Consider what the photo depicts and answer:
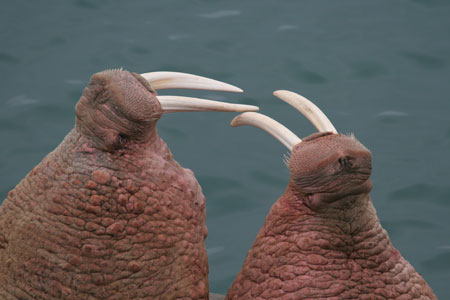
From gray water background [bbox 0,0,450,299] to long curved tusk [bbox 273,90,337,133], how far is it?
238 cm

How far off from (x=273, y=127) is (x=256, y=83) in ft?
10.8

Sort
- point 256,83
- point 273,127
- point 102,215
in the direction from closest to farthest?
point 102,215, point 273,127, point 256,83

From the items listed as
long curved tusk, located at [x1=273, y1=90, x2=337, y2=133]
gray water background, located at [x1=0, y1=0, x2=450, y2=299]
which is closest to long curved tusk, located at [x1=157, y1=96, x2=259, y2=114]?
long curved tusk, located at [x1=273, y1=90, x2=337, y2=133]

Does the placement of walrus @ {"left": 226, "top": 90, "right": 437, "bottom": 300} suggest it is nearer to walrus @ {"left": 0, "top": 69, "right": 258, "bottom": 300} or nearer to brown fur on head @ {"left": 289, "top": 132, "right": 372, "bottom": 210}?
brown fur on head @ {"left": 289, "top": 132, "right": 372, "bottom": 210}

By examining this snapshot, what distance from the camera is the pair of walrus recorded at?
2.26 meters

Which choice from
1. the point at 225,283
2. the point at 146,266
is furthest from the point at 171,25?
the point at 146,266

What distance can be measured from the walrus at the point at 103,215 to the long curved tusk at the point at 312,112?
20.1 inches

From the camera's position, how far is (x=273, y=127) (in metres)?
2.52

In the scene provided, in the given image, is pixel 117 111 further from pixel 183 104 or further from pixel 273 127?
pixel 273 127

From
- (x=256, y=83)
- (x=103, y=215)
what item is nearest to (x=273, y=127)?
(x=103, y=215)

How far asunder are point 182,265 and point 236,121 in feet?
1.76

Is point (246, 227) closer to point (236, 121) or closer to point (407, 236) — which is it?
point (407, 236)

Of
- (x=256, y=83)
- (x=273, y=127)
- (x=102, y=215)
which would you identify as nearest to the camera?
(x=102, y=215)

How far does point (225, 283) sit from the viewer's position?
4.83m
